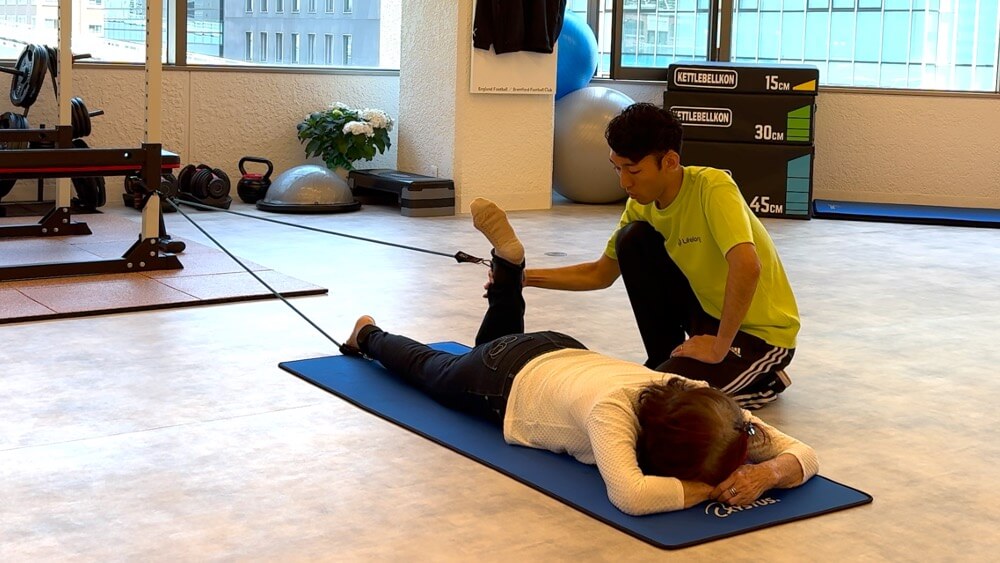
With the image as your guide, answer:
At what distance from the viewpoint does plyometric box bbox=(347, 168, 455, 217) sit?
7090 mm

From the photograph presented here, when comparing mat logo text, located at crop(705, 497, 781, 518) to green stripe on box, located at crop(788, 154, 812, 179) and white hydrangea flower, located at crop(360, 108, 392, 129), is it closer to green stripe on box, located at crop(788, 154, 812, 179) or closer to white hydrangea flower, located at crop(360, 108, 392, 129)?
green stripe on box, located at crop(788, 154, 812, 179)

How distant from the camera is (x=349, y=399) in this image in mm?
3102

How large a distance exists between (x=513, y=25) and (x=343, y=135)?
128cm

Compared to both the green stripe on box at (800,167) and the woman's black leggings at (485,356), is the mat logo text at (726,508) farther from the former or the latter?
the green stripe on box at (800,167)

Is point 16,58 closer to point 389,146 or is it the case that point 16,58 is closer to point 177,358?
point 389,146

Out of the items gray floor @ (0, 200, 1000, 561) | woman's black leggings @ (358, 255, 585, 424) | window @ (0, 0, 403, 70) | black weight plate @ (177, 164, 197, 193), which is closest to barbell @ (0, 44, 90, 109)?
window @ (0, 0, 403, 70)

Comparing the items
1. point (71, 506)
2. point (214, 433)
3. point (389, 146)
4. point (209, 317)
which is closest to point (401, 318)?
point (209, 317)

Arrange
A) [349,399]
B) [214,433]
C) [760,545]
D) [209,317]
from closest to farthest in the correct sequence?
1. [760,545]
2. [214,433]
3. [349,399]
4. [209,317]

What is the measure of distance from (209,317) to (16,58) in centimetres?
358

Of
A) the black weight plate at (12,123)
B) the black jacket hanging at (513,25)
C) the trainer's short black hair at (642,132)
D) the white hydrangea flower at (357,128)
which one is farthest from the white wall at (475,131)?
the trainer's short black hair at (642,132)

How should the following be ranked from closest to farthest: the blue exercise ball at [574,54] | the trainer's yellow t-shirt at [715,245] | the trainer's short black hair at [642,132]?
the trainer's short black hair at [642,132], the trainer's yellow t-shirt at [715,245], the blue exercise ball at [574,54]

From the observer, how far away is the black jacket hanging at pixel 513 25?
23.1ft

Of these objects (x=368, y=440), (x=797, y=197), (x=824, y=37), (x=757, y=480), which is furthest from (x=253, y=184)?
(x=757, y=480)

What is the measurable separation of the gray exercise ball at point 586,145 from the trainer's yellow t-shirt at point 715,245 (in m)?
4.65
